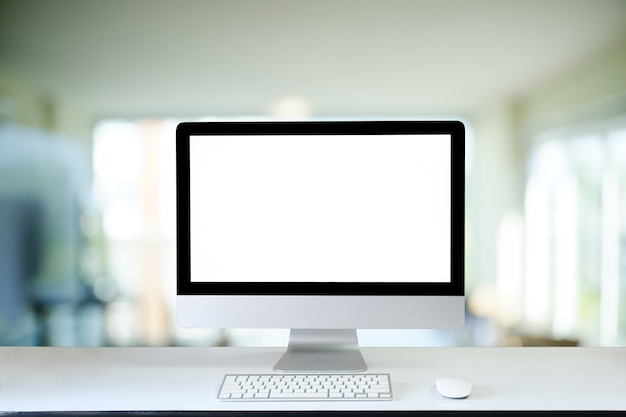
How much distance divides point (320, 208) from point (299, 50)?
1824 millimetres

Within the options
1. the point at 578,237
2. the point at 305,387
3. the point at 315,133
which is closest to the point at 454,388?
the point at 305,387

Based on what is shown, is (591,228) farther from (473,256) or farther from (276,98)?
(276,98)

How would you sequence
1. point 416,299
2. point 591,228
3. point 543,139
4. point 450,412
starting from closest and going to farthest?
point 450,412 < point 416,299 < point 591,228 < point 543,139

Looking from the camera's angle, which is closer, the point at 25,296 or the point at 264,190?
the point at 264,190

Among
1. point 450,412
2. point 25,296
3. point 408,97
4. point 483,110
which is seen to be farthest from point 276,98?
point 450,412

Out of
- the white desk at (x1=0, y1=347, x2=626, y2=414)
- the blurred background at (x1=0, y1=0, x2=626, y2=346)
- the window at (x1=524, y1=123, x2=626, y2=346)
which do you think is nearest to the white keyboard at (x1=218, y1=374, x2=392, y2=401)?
the white desk at (x1=0, y1=347, x2=626, y2=414)

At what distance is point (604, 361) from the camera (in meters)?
1.01

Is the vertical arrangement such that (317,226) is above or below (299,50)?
below

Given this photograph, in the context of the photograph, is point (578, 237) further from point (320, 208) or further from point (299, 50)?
point (320, 208)

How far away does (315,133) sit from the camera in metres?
0.93

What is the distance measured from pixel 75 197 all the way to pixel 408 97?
66.3 inches

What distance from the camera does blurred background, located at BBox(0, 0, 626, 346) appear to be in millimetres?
2465

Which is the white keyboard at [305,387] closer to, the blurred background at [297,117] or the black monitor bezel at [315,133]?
the black monitor bezel at [315,133]

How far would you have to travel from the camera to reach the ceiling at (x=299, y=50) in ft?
8.01
